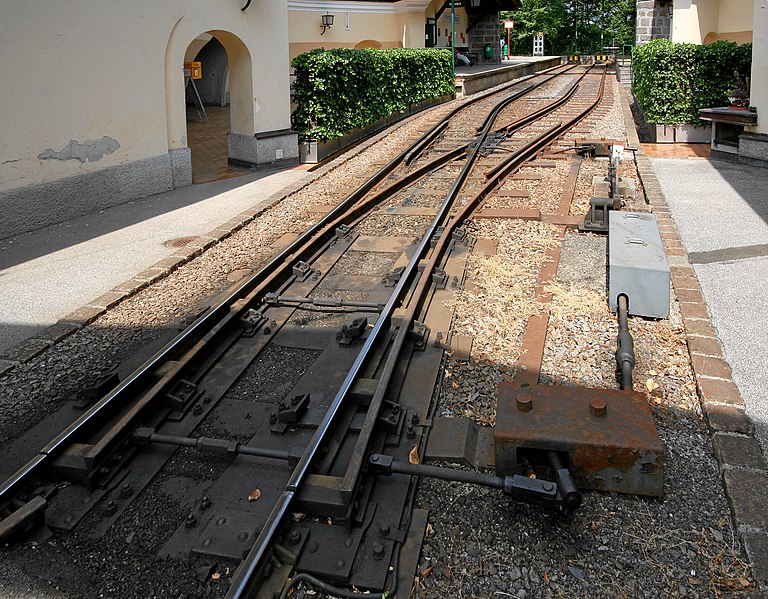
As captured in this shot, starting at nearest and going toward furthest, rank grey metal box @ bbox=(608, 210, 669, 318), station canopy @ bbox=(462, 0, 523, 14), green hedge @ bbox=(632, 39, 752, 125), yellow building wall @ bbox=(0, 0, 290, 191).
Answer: grey metal box @ bbox=(608, 210, 669, 318) → yellow building wall @ bbox=(0, 0, 290, 191) → green hedge @ bbox=(632, 39, 752, 125) → station canopy @ bbox=(462, 0, 523, 14)

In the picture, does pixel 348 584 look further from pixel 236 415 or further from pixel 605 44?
pixel 605 44

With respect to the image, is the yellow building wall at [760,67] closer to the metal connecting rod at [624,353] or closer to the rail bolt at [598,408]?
the metal connecting rod at [624,353]

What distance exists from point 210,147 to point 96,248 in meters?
7.63

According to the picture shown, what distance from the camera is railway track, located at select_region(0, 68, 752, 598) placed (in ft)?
11.1

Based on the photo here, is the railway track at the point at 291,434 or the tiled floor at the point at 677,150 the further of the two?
the tiled floor at the point at 677,150

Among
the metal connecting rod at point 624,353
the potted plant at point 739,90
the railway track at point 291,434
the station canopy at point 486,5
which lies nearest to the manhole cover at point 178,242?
the railway track at point 291,434

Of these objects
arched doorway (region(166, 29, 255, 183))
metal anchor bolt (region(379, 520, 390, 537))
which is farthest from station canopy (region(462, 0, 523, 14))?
metal anchor bolt (region(379, 520, 390, 537))

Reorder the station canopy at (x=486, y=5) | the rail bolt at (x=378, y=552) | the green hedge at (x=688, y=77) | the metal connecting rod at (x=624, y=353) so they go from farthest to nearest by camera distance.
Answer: the station canopy at (x=486, y=5) < the green hedge at (x=688, y=77) < the metal connecting rod at (x=624, y=353) < the rail bolt at (x=378, y=552)

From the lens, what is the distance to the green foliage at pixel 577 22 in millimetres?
58344

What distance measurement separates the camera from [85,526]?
3.64 m

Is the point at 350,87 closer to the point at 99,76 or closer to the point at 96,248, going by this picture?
the point at 99,76

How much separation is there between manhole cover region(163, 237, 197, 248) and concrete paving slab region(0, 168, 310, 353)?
2.2 inches

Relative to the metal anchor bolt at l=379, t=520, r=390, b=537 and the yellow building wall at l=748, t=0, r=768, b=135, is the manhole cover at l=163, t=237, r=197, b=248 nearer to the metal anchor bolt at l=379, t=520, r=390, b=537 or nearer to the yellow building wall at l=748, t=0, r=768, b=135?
the metal anchor bolt at l=379, t=520, r=390, b=537

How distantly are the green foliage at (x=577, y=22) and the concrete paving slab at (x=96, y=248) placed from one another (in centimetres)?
5235
